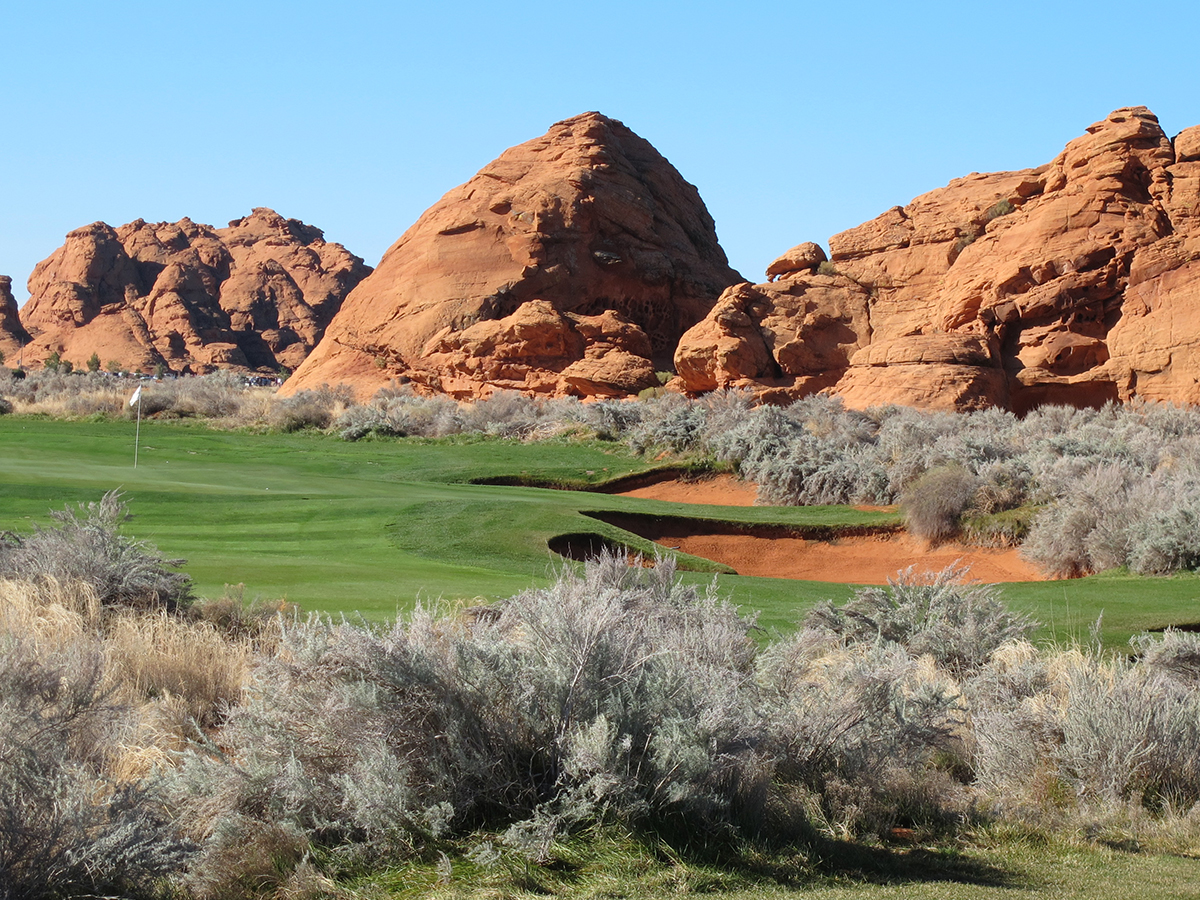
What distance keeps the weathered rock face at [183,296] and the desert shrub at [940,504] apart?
93.0 metres

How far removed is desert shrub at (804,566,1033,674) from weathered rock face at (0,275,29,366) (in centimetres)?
10946

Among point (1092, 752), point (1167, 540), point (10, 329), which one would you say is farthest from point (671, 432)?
point (10, 329)

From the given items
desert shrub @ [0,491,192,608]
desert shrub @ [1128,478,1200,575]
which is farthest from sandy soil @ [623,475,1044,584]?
desert shrub @ [0,491,192,608]

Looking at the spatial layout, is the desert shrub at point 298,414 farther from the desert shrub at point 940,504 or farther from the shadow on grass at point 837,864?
the shadow on grass at point 837,864

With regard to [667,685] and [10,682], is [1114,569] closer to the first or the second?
[667,685]

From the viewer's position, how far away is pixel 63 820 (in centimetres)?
464

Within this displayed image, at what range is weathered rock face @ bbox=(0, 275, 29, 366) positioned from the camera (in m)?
107

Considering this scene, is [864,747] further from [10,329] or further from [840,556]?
[10,329]

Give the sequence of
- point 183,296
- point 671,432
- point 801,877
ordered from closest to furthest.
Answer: point 801,877
point 671,432
point 183,296

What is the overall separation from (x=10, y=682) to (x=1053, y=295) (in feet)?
109

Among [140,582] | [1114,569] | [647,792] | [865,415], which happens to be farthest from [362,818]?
[865,415]

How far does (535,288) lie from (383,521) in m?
29.2

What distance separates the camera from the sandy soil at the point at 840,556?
60.8 ft

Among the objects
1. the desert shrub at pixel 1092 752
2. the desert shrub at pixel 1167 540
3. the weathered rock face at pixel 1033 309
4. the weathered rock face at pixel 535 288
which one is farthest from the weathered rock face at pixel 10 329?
the desert shrub at pixel 1092 752
